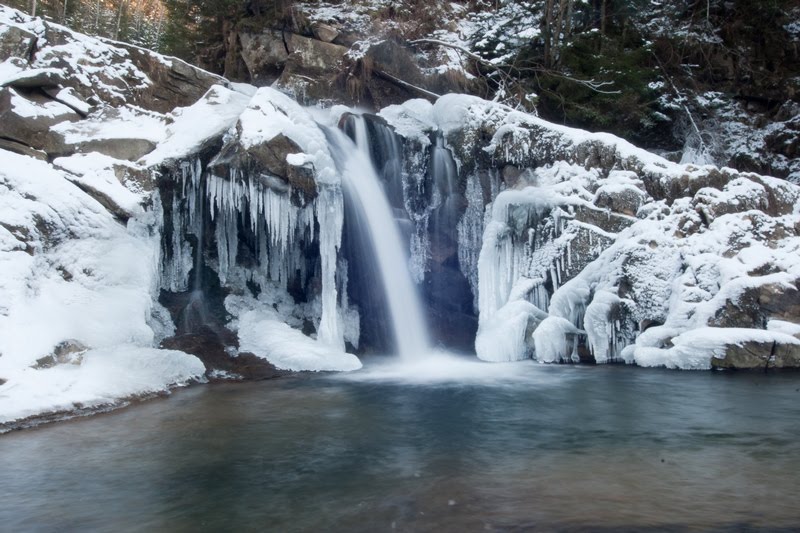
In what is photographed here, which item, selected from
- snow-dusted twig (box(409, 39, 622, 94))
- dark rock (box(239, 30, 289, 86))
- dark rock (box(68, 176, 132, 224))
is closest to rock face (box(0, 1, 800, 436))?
dark rock (box(68, 176, 132, 224))

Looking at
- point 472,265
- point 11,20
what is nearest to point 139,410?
point 472,265

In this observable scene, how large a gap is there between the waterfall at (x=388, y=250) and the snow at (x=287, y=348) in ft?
4.92

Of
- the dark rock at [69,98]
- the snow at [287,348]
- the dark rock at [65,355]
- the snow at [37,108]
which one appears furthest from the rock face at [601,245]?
the snow at [37,108]

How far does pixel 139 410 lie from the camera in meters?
6.95

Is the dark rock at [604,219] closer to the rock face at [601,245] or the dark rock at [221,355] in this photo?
the rock face at [601,245]

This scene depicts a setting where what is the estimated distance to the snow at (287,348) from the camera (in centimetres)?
961

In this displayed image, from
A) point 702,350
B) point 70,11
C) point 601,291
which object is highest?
point 70,11

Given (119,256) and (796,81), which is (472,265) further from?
(796,81)

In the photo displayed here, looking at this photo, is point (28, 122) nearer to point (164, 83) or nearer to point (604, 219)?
point (164, 83)

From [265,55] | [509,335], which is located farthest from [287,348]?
[265,55]

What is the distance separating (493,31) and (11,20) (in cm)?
1180

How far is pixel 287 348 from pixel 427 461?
528 centimetres

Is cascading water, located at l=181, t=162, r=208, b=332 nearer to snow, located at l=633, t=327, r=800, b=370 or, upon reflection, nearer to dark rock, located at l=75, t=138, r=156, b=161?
dark rock, located at l=75, t=138, r=156, b=161

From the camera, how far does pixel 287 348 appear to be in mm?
9828
